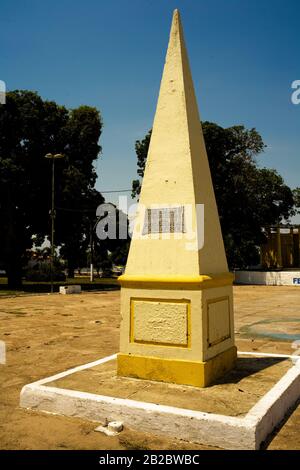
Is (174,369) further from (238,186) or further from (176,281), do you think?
(238,186)

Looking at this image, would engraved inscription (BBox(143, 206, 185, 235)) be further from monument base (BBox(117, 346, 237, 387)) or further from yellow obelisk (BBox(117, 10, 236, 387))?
monument base (BBox(117, 346, 237, 387))

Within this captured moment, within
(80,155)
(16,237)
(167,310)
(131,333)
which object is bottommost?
(131,333)

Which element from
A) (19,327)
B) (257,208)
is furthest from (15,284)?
(257,208)

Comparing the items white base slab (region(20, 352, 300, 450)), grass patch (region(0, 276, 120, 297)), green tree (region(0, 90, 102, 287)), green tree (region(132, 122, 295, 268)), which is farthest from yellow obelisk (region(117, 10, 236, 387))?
green tree (region(132, 122, 295, 268))

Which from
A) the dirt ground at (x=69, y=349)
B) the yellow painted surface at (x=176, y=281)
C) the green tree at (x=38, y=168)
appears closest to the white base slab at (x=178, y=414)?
the dirt ground at (x=69, y=349)

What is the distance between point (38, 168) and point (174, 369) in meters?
25.4

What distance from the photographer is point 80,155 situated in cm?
3019

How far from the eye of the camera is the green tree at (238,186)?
118ft

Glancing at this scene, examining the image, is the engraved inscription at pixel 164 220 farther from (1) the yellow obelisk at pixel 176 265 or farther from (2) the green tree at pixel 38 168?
(2) the green tree at pixel 38 168

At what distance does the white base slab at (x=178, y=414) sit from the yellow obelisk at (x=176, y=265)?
904 millimetres

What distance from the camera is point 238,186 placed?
119ft

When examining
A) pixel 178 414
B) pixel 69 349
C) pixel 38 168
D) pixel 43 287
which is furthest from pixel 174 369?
pixel 43 287
